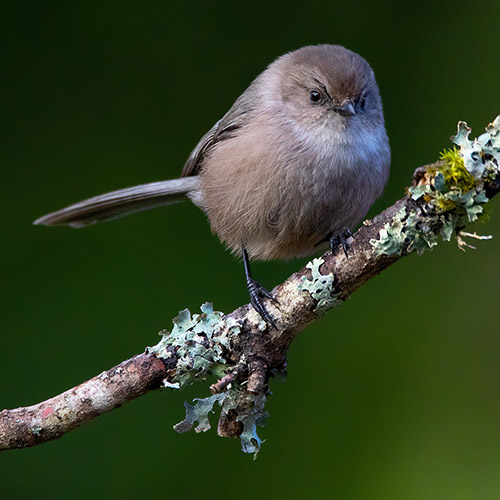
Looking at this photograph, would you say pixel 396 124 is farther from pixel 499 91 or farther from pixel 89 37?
pixel 89 37

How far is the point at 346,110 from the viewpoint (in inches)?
93.9

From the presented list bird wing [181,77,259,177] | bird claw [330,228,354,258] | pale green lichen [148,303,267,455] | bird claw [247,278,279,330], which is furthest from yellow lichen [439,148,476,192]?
bird wing [181,77,259,177]

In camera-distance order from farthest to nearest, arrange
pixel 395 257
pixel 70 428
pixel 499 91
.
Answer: pixel 499 91 → pixel 70 428 → pixel 395 257

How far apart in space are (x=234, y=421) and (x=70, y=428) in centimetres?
43

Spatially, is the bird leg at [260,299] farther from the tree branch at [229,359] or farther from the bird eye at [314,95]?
the bird eye at [314,95]

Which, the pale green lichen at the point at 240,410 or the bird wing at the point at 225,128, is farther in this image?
the bird wing at the point at 225,128

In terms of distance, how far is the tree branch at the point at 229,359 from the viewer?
181 centimetres

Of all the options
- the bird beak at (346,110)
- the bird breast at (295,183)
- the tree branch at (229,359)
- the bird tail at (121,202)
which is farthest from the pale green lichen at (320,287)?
the bird tail at (121,202)

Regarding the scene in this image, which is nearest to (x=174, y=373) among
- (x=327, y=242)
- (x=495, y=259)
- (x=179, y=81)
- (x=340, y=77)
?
(x=327, y=242)

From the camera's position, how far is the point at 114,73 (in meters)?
3.10

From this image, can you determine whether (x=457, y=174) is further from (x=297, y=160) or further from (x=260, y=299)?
(x=297, y=160)

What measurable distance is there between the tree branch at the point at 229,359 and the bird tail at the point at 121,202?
2.93 ft

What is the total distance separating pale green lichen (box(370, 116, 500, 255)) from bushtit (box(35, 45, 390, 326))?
1.64 ft

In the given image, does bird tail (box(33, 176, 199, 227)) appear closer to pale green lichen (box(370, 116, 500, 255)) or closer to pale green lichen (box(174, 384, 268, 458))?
pale green lichen (box(174, 384, 268, 458))
